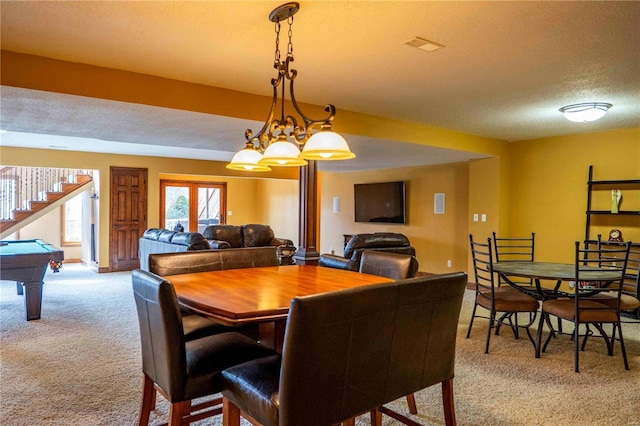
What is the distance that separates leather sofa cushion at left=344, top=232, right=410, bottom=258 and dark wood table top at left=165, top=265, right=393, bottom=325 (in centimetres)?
216

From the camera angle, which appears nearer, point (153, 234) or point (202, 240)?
point (202, 240)

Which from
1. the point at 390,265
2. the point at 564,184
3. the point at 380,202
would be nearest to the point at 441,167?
the point at 380,202

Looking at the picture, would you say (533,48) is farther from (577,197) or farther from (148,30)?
(577,197)

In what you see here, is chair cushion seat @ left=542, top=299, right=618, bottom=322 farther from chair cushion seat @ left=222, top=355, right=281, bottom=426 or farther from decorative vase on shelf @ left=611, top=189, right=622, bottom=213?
chair cushion seat @ left=222, top=355, right=281, bottom=426

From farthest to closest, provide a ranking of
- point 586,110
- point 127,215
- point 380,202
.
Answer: point 380,202, point 127,215, point 586,110

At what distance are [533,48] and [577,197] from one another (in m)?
3.73

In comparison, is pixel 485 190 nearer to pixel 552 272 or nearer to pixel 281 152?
pixel 552 272

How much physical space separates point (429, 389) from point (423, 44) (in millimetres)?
2270

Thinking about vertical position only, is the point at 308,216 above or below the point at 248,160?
below

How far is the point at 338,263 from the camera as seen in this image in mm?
4262

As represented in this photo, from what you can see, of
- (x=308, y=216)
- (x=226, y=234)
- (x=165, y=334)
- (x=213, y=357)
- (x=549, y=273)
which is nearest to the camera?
(x=165, y=334)

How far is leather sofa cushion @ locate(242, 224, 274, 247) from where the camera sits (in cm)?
788

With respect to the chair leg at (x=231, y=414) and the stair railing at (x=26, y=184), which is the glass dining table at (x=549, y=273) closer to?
the chair leg at (x=231, y=414)

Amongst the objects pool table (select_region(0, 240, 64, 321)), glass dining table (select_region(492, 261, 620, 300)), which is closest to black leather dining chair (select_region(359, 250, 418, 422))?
glass dining table (select_region(492, 261, 620, 300))
